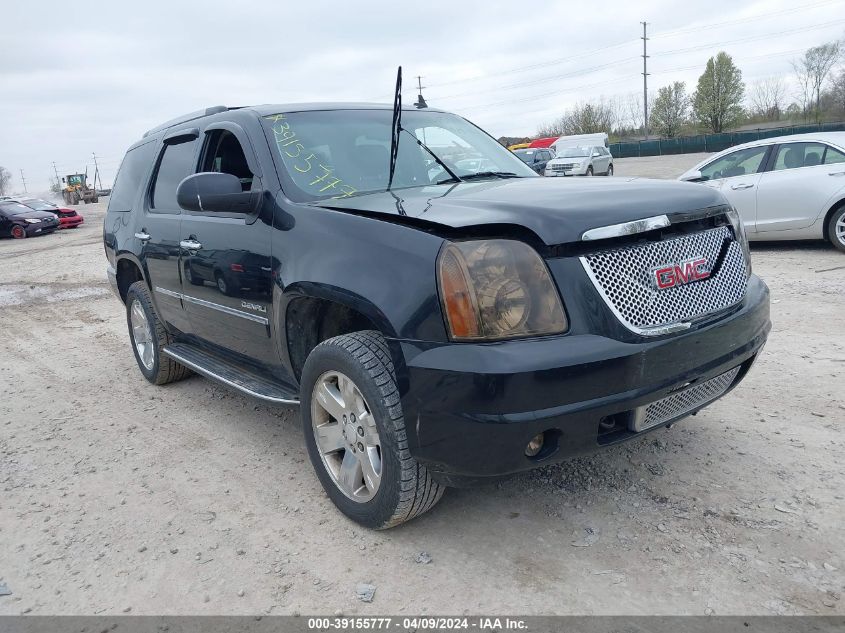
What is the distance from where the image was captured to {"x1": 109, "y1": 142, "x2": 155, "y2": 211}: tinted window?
495cm

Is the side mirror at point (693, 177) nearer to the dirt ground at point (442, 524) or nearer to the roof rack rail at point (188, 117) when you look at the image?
the dirt ground at point (442, 524)

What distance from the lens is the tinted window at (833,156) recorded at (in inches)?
319

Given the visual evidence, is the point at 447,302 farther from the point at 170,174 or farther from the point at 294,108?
the point at 170,174

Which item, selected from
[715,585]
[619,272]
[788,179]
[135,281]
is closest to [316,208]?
[619,272]

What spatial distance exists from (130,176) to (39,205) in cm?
2656

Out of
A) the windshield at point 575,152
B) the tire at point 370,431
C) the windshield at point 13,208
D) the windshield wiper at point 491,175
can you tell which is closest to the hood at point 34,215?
the windshield at point 13,208

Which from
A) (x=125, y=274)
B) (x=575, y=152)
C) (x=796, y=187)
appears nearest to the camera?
(x=125, y=274)

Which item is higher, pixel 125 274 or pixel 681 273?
pixel 681 273

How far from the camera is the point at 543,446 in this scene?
7.81 feet

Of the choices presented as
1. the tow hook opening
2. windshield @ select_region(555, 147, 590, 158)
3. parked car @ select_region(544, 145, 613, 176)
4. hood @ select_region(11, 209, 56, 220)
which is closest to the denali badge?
the tow hook opening

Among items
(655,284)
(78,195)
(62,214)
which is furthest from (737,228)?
(78,195)

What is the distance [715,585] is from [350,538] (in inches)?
56.3

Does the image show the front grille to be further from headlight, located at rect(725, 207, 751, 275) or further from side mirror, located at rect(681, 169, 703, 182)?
side mirror, located at rect(681, 169, 703, 182)

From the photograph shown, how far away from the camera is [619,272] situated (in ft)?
7.89
